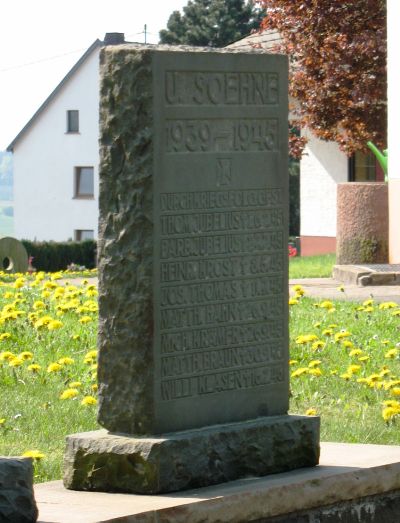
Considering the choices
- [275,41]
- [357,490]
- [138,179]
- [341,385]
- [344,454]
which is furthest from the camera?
[275,41]

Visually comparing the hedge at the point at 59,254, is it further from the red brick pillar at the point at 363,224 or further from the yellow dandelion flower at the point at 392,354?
the yellow dandelion flower at the point at 392,354

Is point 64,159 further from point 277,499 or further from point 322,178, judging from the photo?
point 277,499

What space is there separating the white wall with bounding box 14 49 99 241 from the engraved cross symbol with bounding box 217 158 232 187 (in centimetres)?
4624

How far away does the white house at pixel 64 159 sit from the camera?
2047 inches

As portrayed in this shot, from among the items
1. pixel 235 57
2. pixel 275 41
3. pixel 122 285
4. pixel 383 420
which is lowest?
pixel 383 420

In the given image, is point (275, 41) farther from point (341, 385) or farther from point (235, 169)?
point (235, 169)

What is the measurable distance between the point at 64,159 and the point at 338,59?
1162 inches

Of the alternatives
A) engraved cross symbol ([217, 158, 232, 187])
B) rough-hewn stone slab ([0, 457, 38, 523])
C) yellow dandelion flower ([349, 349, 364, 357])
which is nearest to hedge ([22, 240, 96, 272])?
yellow dandelion flower ([349, 349, 364, 357])

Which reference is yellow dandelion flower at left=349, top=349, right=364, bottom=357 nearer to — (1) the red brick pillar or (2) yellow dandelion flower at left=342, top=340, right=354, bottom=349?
(2) yellow dandelion flower at left=342, top=340, right=354, bottom=349

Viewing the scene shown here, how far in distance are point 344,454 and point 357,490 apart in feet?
1.38

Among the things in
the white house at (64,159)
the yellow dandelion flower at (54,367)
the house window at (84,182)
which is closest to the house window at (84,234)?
the white house at (64,159)

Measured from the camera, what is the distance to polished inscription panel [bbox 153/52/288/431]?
4824 millimetres

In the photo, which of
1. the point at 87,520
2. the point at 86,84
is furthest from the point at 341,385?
the point at 86,84

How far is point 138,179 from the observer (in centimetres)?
478
